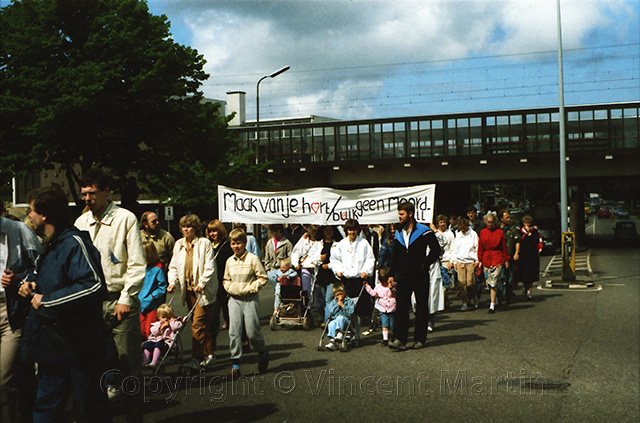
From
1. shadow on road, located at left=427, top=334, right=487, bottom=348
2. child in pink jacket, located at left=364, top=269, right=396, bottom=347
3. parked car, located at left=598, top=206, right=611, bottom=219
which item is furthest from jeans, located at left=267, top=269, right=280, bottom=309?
parked car, located at left=598, top=206, right=611, bottom=219

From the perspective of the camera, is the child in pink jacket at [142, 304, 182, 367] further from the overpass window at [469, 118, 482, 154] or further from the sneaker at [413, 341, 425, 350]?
the overpass window at [469, 118, 482, 154]

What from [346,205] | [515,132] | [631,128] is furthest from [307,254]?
[631,128]

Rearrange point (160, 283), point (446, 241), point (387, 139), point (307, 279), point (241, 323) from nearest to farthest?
point (241, 323)
point (160, 283)
point (307, 279)
point (446, 241)
point (387, 139)

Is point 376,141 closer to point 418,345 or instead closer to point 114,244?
point 418,345

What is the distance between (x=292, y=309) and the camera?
38.8ft

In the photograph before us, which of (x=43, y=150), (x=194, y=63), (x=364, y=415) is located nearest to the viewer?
(x=364, y=415)

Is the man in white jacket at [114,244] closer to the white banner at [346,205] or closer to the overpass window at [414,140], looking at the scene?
the white banner at [346,205]

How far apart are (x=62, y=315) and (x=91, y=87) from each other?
20550mm

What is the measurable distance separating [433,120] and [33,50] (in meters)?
30.1

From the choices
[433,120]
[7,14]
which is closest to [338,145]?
[433,120]

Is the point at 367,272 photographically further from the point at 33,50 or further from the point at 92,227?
the point at 33,50

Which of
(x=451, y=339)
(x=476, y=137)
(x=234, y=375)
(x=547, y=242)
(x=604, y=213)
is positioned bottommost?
(x=451, y=339)

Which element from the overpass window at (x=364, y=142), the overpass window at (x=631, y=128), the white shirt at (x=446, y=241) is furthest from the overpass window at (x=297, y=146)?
the white shirt at (x=446, y=241)

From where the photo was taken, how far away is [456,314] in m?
13.6
